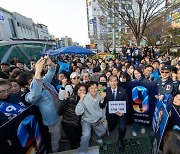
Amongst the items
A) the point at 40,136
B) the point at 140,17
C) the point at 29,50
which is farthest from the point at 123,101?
the point at 29,50

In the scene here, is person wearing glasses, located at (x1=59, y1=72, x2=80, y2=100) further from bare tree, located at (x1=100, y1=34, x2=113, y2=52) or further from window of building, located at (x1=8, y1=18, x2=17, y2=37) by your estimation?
bare tree, located at (x1=100, y1=34, x2=113, y2=52)

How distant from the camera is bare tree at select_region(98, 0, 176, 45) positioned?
11852mm

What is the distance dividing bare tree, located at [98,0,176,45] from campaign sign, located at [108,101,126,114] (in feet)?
34.3

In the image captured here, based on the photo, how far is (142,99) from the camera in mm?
3521

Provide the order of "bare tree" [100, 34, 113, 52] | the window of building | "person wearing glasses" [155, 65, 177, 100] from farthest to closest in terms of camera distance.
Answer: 1. "bare tree" [100, 34, 113, 52]
2. the window of building
3. "person wearing glasses" [155, 65, 177, 100]

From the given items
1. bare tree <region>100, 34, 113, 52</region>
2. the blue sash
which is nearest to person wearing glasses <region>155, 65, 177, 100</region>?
the blue sash

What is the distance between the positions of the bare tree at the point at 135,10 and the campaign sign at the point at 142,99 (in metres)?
9.87

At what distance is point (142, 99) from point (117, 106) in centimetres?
71

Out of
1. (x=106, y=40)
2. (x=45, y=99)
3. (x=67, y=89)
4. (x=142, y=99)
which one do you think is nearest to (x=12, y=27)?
(x=106, y=40)

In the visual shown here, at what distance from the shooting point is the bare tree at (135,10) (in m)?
11.9

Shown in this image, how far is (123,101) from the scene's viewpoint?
10.3 ft

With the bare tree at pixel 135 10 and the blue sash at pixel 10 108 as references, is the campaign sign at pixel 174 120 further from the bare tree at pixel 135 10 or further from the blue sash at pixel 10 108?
the bare tree at pixel 135 10

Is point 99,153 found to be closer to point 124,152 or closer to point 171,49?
point 124,152

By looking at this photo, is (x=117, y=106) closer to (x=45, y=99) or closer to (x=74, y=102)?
(x=74, y=102)
